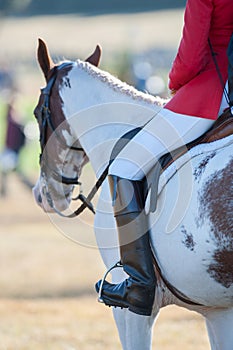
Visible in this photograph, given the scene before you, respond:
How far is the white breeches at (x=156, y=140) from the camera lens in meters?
4.75

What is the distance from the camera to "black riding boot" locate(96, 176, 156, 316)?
494cm

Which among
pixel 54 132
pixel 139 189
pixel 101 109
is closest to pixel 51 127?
pixel 54 132

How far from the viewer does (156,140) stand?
15.9 feet

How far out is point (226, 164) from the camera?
438 cm

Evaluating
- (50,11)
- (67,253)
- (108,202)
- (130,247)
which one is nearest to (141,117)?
(108,202)

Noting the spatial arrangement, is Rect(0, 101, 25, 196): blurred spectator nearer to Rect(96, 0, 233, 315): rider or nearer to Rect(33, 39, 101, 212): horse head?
Rect(33, 39, 101, 212): horse head

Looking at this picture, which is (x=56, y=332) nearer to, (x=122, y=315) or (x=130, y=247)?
(x=122, y=315)

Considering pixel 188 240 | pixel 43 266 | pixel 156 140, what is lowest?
pixel 43 266

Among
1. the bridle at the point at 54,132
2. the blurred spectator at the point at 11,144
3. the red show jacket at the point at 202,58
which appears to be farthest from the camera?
the blurred spectator at the point at 11,144

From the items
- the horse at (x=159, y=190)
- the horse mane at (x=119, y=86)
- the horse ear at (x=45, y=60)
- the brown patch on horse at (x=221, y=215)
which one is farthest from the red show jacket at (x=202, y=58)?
the horse ear at (x=45, y=60)

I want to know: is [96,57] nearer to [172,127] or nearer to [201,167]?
[172,127]

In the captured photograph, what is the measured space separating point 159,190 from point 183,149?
263 mm

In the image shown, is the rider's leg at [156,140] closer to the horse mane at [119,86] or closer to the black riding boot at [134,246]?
the black riding boot at [134,246]

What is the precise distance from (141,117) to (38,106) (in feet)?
3.18
